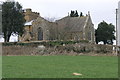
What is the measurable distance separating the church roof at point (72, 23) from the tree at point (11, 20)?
1570 cm

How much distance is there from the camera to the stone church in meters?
72.3

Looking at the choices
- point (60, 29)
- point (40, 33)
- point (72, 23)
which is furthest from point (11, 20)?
point (72, 23)

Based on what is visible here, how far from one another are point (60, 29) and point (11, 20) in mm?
17570

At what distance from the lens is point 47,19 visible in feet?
245

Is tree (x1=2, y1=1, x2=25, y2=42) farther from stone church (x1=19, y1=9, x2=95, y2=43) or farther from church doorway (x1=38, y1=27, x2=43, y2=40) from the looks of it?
church doorway (x1=38, y1=27, x2=43, y2=40)

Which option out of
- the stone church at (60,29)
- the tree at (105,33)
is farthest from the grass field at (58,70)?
the tree at (105,33)

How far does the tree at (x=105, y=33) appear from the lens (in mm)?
80000

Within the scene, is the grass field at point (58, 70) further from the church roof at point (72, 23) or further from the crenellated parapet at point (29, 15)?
the crenellated parapet at point (29, 15)

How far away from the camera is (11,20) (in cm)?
6131

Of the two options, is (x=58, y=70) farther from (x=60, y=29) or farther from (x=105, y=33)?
(x=105, y=33)

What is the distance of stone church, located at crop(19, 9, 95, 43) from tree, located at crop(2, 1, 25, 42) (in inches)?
352

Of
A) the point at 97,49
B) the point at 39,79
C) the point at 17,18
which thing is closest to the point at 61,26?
the point at 17,18

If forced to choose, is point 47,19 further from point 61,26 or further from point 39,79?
point 39,79

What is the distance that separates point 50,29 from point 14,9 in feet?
43.6
